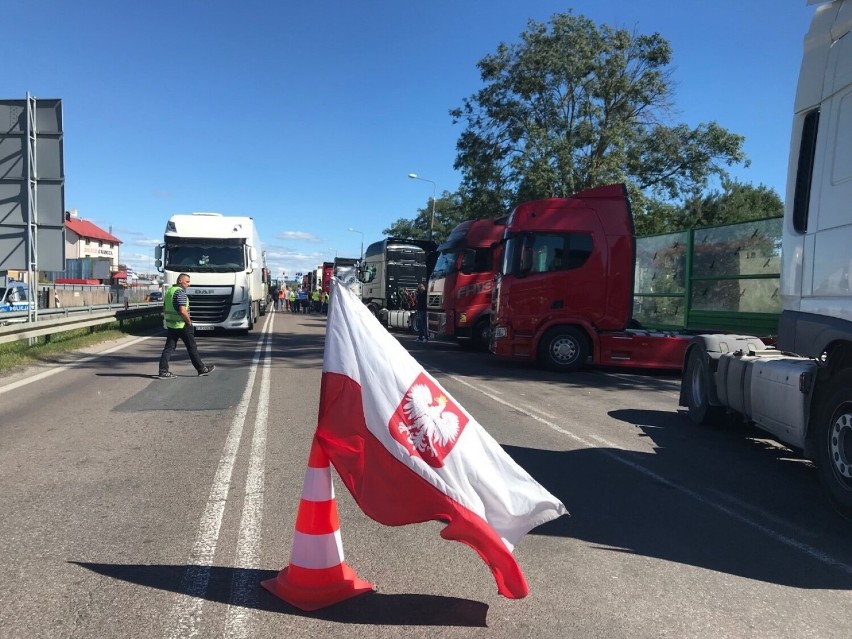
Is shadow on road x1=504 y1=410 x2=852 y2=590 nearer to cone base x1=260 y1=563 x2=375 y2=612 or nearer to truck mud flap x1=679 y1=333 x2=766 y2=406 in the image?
truck mud flap x1=679 y1=333 x2=766 y2=406

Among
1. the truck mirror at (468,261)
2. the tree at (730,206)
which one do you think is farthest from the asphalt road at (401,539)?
the tree at (730,206)

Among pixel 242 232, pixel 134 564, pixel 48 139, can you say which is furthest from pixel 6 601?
pixel 242 232

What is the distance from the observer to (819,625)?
333 centimetres

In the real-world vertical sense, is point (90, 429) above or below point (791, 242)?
below

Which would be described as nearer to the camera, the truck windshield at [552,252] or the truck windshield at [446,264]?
the truck windshield at [552,252]

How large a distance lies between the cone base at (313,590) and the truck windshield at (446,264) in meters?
15.3

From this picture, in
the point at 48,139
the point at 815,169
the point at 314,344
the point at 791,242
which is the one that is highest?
the point at 48,139

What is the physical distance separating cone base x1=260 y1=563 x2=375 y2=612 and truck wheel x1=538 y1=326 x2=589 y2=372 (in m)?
10.6

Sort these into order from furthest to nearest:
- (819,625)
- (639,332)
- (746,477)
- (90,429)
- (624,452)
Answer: (639,332), (90,429), (624,452), (746,477), (819,625)

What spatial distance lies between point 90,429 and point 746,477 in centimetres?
670

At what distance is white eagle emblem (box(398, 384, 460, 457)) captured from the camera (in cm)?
341

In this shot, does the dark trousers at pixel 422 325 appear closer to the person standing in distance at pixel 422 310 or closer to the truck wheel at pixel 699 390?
the person standing in distance at pixel 422 310

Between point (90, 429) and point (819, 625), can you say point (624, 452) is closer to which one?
point (819, 625)

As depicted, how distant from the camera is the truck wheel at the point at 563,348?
1384 centimetres
